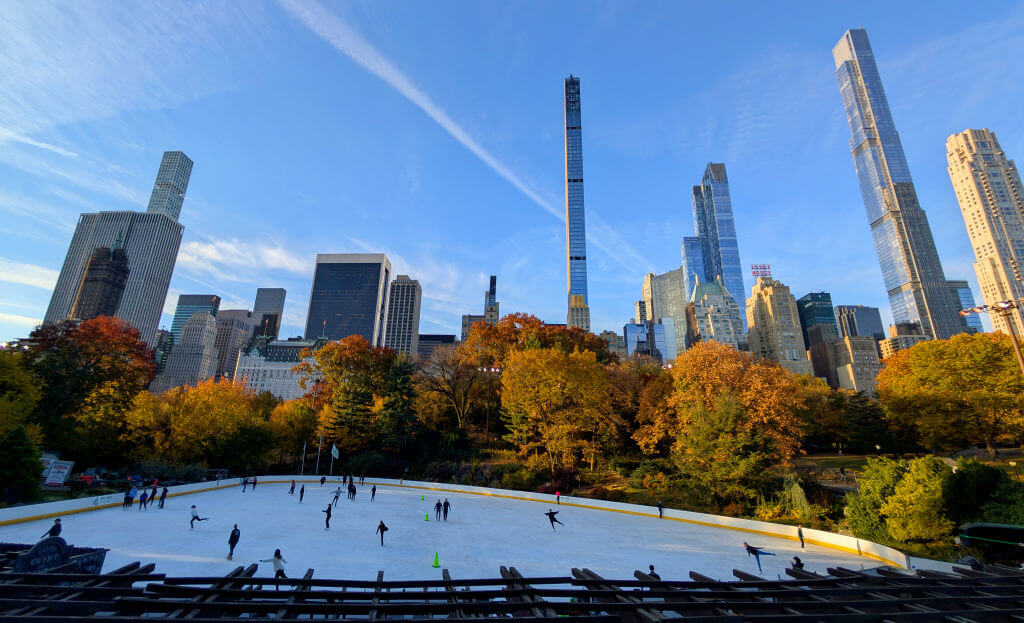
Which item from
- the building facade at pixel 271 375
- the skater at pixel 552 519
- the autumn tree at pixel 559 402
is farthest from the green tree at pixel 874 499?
the building facade at pixel 271 375

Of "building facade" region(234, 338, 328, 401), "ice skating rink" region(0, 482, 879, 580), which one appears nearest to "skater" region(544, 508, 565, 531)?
"ice skating rink" region(0, 482, 879, 580)

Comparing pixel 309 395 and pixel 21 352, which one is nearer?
pixel 21 352

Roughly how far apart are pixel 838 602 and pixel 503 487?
3268 centimetres

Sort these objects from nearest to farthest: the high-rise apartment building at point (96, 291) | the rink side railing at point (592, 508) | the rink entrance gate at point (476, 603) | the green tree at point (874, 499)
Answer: the rink entrance gate at point (476, 603), the rink side railing at point (592, 508), the green tree at point (874, 499), the high-rise apartment building at point (96, 291)

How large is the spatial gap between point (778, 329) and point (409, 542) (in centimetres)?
19064

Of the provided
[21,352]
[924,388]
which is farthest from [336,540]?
[924,388]

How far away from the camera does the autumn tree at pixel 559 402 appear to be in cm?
3722

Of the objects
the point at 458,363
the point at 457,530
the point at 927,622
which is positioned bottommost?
the point at 457,530

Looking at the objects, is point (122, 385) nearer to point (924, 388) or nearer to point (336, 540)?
point (336, 540)

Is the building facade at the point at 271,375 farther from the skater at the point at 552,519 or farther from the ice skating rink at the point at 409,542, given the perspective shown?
the skater at the point at 552,519

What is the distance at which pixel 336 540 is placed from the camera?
18.3 meters

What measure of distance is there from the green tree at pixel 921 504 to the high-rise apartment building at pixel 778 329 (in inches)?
6447

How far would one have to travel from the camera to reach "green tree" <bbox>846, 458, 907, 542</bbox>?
20.2 metres

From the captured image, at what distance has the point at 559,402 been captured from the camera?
37.3m
